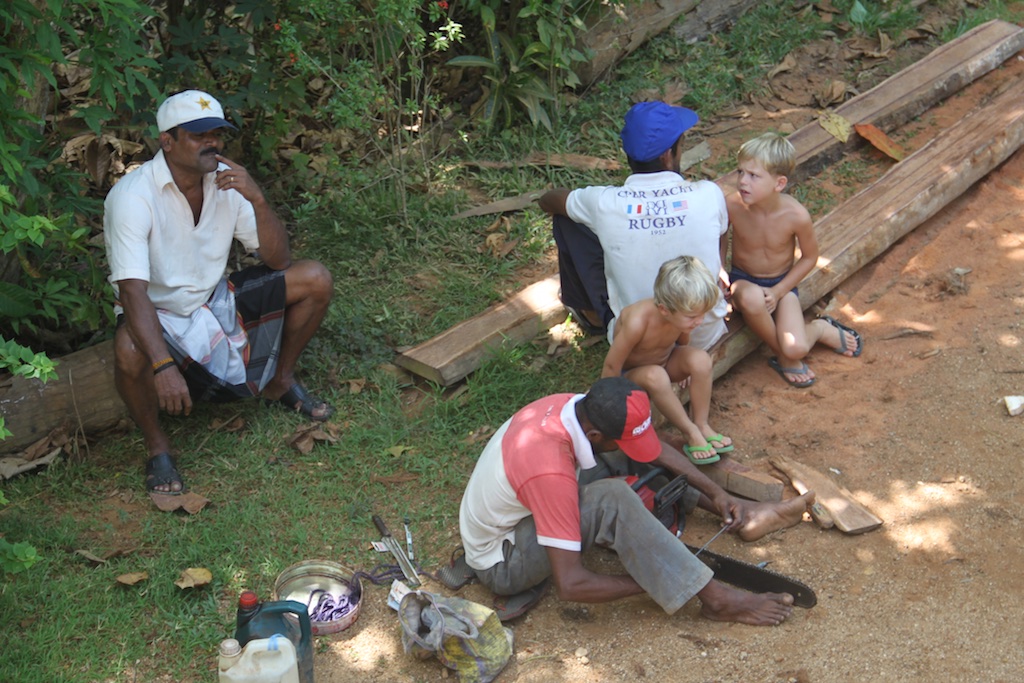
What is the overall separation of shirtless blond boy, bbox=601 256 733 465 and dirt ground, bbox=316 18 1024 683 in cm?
28

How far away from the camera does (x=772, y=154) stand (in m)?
4.81

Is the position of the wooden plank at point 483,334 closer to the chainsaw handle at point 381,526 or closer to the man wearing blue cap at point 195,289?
the man wearing blue cap at point 195,289

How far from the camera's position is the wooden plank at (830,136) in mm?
5094

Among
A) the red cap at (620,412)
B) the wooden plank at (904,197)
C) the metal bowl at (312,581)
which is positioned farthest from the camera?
the wooden plank at (904,197)

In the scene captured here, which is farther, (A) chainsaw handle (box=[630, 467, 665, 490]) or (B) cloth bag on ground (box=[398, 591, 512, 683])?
(A) chainsaw handle (box=[630, 467, 665, 490])

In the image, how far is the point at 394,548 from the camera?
13.7 ft

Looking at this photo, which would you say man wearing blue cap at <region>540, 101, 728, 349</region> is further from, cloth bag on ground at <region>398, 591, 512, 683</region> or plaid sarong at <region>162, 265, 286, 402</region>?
cloth bag on ground at <region>398, 591, 512, 683</region>

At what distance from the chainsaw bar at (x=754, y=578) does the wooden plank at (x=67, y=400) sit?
9.03 ft

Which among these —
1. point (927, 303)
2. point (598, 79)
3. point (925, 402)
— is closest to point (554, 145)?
point (598, 79)

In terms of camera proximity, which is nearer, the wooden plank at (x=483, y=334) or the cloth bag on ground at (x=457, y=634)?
the cloth bag on ground at (x=457, y=634)

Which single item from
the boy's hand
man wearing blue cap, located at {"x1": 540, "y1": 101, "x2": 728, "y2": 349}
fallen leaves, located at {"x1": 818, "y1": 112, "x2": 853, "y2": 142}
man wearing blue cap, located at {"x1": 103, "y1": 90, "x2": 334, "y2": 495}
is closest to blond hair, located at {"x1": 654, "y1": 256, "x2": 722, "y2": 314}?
man wearing blue cap, located at {"x1": 540, "y1": 101, "x2": 728, "y2": 349}

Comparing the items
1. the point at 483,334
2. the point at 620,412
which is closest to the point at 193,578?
the point at 620,412

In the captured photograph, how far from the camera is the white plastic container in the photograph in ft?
10.5

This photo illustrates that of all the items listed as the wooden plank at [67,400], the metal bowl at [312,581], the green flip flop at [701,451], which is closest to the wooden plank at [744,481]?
the green flip flop at [701,451]
